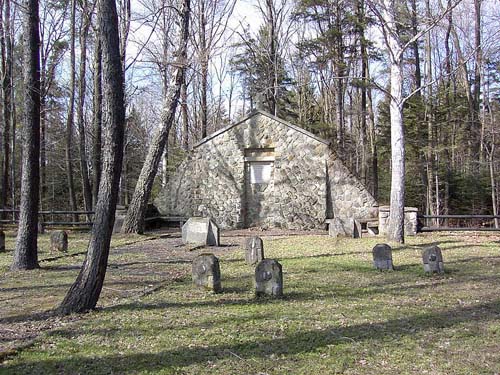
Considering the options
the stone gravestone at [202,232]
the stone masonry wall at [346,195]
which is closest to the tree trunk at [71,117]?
the stone gravestone at [202,232]

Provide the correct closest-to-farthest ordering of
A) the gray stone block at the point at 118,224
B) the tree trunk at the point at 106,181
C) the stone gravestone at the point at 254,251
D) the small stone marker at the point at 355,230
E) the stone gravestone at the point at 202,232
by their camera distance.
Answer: the tree trunk at the point at 106,181 < the stone gravestone at the point at 254,251 < the stone gravestone at the point at 202,232 < the small stone marker at the point at 355,230 < the gray stone block at the point at 118,224

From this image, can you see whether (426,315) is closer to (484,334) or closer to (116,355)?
(484,334)

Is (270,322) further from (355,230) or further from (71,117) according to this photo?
(71,117)

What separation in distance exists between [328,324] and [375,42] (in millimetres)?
22013

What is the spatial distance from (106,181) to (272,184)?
12.4 metres

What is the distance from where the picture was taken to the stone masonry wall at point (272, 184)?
57.9ft

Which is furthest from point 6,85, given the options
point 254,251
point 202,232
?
point 254,251

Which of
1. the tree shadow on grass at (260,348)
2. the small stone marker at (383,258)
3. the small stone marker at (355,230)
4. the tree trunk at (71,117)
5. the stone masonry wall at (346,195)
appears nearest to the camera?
the tree shadow on grass at (260,348)

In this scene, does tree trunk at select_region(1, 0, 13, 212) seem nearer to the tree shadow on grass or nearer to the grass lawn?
the grass lawn

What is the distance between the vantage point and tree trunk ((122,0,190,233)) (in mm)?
16281

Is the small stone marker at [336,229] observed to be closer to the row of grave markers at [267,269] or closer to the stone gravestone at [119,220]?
the row of grave markers at [267,269]

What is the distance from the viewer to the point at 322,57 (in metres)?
Result: 26.7

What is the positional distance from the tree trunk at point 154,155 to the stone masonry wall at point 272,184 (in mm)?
2833

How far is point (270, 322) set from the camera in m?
5.73
